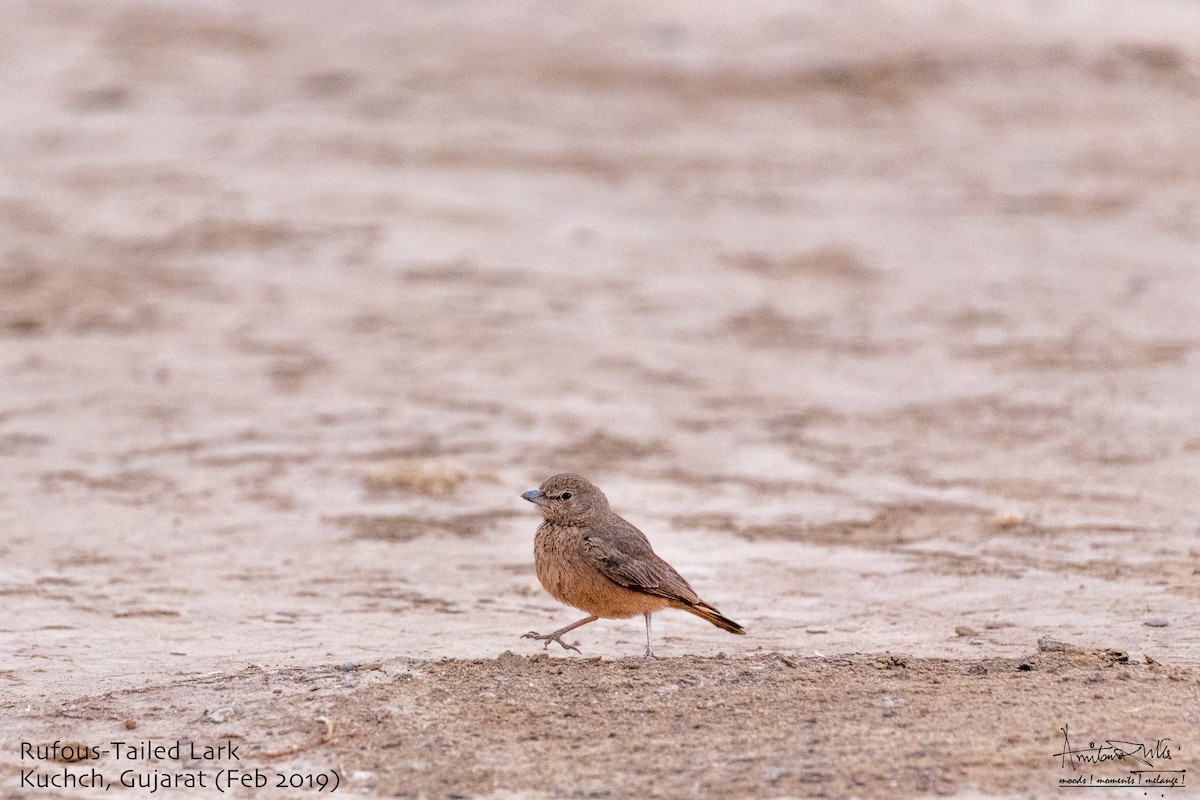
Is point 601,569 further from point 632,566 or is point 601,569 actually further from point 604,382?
point 604,382

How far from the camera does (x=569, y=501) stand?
6.33 m

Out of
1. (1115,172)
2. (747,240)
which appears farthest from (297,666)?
(1115,172)

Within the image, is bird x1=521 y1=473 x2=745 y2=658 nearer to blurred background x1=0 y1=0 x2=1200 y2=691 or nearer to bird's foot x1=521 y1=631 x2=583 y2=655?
bird's foot x1=521 y1=631 x2=583 y2=655

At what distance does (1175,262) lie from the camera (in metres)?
13.8

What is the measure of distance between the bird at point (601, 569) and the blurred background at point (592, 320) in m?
0.45

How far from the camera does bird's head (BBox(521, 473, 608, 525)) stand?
6.31 m

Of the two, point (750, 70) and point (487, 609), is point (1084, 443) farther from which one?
point (750, 70)

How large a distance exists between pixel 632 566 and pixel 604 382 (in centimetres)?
555

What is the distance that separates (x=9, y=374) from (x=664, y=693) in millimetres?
7828

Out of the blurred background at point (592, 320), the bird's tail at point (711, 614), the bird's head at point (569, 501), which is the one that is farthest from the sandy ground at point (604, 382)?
the bird's head at point (569, 501)

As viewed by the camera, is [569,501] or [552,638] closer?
[552,638]
